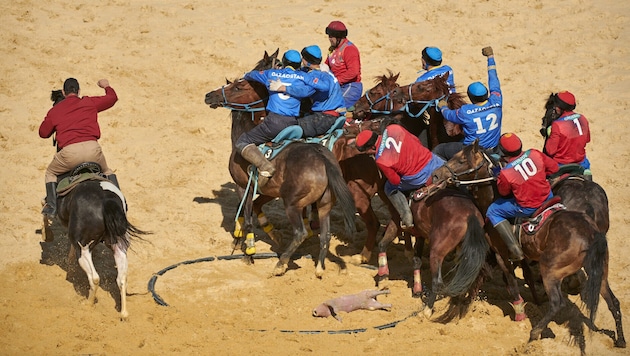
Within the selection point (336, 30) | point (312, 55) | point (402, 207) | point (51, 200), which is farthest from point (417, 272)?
point (51, 200)

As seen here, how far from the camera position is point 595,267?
8688mm

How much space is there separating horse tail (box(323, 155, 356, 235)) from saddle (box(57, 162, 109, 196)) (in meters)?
2.92

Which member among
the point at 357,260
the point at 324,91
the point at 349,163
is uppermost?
the point at 324,91

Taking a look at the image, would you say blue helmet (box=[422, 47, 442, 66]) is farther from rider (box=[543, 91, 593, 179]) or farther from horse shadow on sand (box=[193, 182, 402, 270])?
horse shadow on sand (box=[193, 182, 402, 270])

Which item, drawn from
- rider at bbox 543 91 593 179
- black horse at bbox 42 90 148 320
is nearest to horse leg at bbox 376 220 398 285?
rider at bbox 543 91 593 179

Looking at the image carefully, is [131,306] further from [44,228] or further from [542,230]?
[542,230]

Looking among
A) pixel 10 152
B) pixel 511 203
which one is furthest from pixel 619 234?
pixel 10 152

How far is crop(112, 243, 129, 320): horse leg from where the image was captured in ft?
31.6

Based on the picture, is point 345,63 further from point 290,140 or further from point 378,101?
point 290,140

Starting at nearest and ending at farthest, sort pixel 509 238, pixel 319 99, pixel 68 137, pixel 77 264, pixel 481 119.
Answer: pixel 509 238 → pixel 68 137 → pixel 481 119 → pixel 77 264 → pixel 319 99

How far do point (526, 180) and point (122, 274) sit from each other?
4883 mm

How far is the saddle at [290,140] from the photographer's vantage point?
11.4 m

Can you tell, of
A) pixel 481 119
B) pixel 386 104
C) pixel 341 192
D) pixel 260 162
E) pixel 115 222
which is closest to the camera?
pixel 115 222

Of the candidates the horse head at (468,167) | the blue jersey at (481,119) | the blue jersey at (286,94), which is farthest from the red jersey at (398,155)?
the blue jersey at (286,94)
